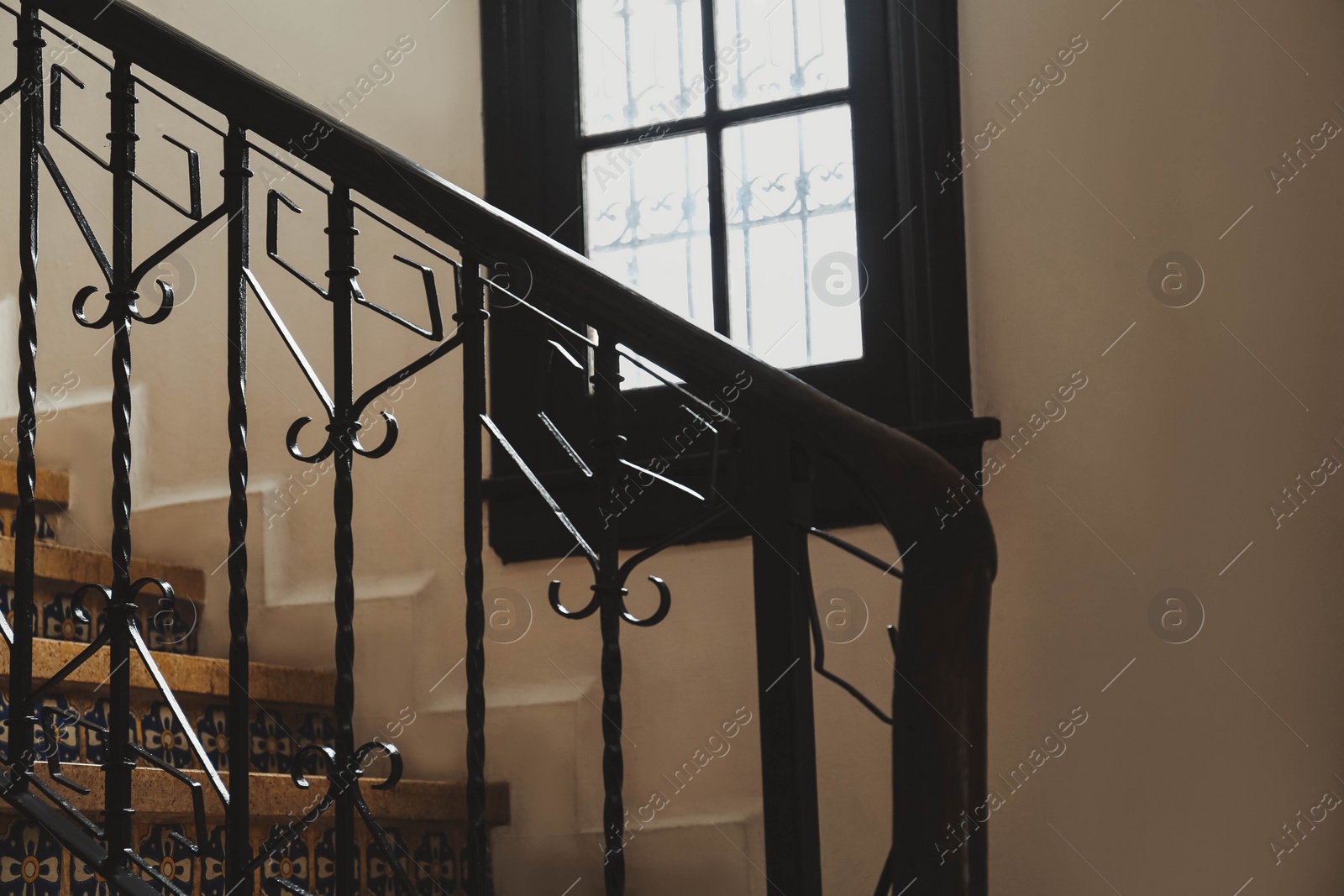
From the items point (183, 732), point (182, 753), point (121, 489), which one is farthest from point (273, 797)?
point (121, 489)

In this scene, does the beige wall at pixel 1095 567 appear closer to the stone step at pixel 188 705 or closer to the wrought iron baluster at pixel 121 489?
the stone step at pixel 188 705

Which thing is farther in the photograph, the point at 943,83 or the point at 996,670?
the point at 943,83

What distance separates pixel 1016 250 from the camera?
2.79 meters

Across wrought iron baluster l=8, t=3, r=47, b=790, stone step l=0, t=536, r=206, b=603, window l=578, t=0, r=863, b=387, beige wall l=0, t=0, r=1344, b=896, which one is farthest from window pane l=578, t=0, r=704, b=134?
wrought iron baluster l=8, t=3, r=47, b=790

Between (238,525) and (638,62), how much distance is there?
6.96 ft

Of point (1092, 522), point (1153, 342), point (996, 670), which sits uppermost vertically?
point (1153, 342)

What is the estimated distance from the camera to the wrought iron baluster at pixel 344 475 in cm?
139

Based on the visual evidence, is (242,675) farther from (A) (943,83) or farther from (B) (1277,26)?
(B) (1277,26)

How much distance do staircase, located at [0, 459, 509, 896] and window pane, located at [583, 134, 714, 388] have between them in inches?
41.9

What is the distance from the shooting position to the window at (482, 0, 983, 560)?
2.87m

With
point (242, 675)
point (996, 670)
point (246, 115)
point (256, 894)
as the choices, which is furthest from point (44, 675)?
point (996, 670)

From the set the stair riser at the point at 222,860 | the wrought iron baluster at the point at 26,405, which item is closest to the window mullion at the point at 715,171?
the stair riser at the point at 222,860

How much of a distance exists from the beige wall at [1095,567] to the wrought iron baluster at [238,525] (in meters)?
1.52

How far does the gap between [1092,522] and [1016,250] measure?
1.97 ft
